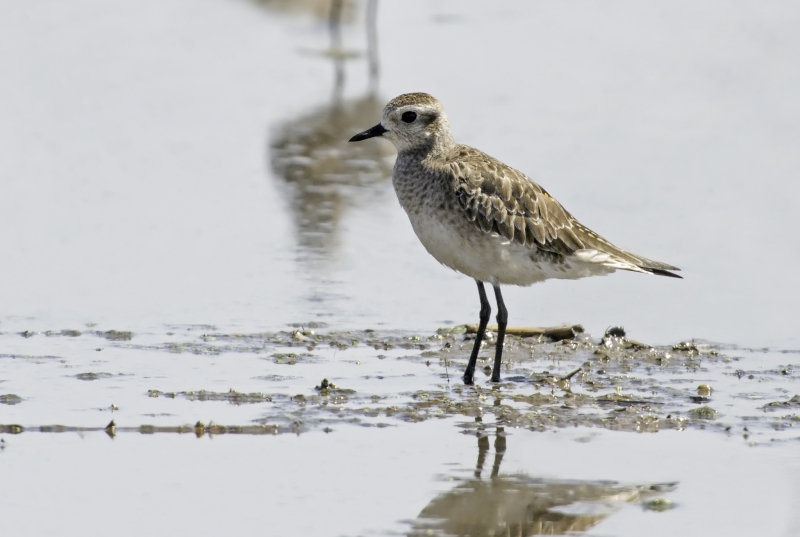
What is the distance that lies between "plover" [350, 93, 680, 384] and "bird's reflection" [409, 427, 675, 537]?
1.92 m

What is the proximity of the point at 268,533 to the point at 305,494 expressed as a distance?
1.53 feet

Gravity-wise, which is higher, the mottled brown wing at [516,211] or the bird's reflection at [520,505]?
the mottled brown wing at [516,211]

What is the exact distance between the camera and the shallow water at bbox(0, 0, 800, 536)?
5625 mm

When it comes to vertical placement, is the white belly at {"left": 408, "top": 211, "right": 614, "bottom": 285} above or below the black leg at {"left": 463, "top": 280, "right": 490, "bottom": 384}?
above

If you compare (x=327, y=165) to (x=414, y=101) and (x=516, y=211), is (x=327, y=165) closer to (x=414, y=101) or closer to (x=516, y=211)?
(x=414, y=101)

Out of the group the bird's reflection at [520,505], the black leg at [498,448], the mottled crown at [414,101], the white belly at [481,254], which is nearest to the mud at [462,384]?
the black leg at [498,448]

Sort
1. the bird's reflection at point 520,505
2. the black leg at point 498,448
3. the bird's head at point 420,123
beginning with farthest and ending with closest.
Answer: the bird's head at point 420,123, the black leg at point 498,448, the bird's reflection at point 520,505

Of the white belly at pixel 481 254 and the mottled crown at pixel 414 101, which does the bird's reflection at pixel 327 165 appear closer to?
the mottled crown at pixel 414 101

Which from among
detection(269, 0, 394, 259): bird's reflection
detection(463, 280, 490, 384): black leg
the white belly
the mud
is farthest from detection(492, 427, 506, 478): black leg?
detection(269, 0, 394, 259): bird's reflection

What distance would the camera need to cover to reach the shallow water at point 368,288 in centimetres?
562

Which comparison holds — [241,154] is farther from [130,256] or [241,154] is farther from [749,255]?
[749,255]

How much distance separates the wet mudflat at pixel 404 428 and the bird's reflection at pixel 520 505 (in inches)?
0.5

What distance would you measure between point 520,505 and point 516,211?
2836mm

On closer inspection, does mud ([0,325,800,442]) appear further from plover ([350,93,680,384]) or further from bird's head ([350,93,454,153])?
bird's head ([350,93,454,153])
